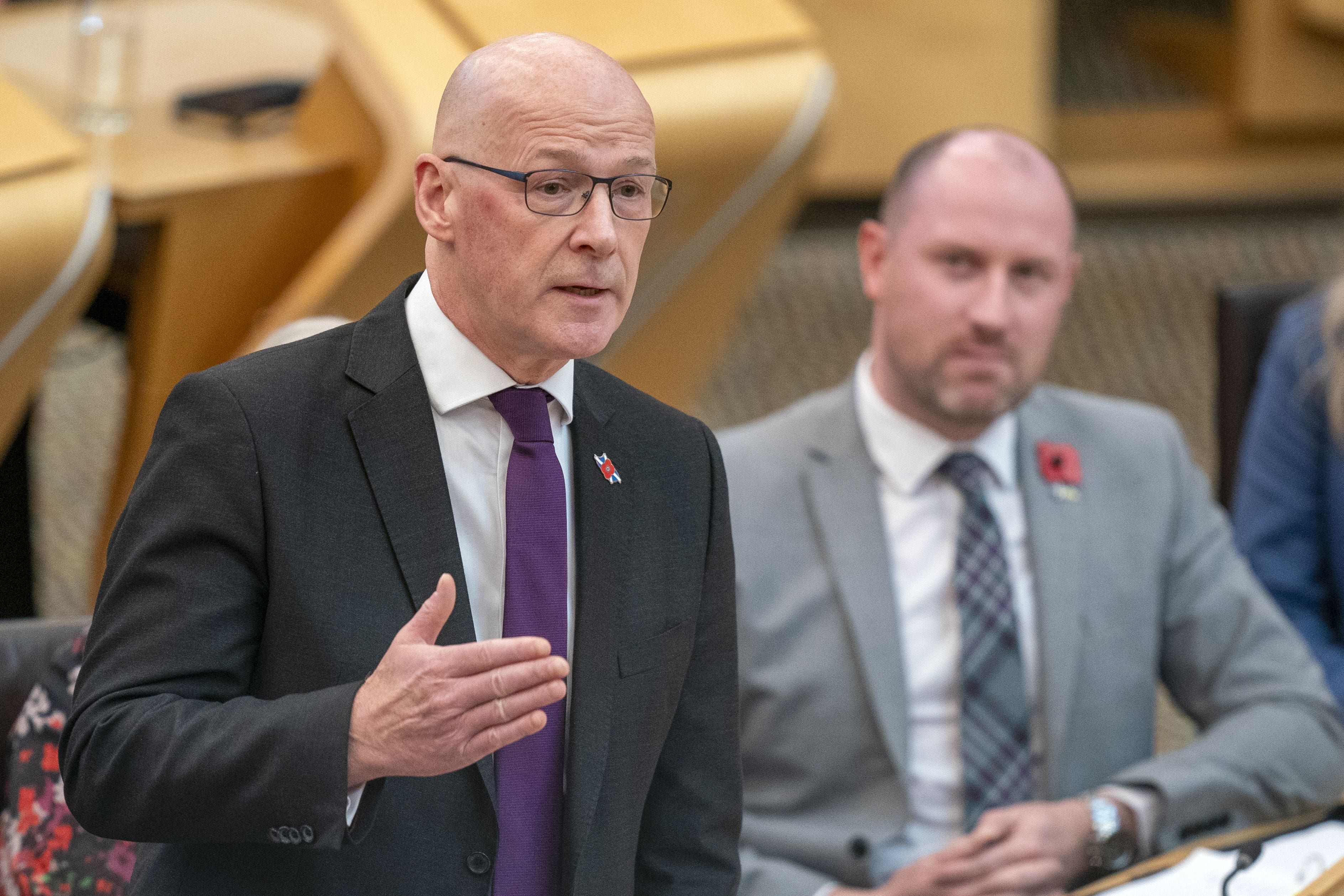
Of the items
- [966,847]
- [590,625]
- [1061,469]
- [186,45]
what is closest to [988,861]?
[966,847]

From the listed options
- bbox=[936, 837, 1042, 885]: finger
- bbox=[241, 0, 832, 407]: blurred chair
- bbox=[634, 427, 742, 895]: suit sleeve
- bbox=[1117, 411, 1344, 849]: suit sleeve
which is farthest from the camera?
bbox=[241, 0, 832, 407]: blurred chair

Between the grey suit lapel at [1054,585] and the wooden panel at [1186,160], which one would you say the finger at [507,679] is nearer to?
the grey suit lapel at [1054,585]

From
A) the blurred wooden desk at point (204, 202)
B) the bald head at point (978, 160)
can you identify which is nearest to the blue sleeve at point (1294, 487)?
the bald head at point (978, 160)

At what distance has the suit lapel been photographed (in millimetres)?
740

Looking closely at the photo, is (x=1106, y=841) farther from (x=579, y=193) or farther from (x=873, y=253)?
(x=579, y=193)

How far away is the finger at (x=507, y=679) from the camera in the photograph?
62 centimetres

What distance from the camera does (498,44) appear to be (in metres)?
0.67

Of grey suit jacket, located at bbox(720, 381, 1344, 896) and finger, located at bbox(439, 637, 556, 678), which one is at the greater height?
finger, located at bbox(439, 637, 556, 678)

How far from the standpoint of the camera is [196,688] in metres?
0.69

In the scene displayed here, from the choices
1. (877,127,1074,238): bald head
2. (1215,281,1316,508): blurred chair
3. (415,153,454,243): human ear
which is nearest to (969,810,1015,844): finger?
(877,127,1074,238): bald head

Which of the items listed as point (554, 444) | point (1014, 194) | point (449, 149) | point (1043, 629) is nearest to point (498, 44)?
point (449, 149)

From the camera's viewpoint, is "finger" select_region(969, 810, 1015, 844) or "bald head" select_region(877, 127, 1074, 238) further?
"bald head" select_region(877, 127, 1074, 238)

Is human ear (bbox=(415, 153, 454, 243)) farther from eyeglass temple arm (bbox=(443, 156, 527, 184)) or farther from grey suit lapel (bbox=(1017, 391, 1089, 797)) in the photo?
grey suit lapel (bbox=(1017, 391, 1089, 797))

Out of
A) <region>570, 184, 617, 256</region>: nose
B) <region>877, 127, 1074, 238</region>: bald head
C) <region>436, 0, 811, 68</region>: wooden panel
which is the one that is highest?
<region>436, 0, 811, 68</region>: wooden panel
